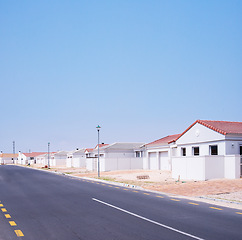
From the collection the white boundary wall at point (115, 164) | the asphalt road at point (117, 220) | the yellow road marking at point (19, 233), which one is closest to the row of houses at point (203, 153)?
the white boundary wall at point (115, 164)

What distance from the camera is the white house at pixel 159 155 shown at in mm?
41688

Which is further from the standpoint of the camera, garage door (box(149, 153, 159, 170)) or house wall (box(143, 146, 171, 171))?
garage door (box(149, 153, 159, 170))

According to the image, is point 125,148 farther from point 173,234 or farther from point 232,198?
point 173,234

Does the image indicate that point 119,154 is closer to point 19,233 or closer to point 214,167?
point 214,167

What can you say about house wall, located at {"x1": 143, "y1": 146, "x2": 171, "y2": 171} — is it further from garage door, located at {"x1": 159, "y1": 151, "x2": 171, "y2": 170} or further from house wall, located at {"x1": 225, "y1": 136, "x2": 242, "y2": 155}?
house wall, located at {"x1": 225, "y1": 136, "x2": 242, "y2": 155}

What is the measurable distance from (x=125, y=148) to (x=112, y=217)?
143 ft

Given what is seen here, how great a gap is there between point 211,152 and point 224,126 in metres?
2.87

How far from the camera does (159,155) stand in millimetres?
44438

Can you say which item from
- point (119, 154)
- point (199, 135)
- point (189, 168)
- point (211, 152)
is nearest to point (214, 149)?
point (211, 152)

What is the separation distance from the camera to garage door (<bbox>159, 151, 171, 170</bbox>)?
41.8 meters

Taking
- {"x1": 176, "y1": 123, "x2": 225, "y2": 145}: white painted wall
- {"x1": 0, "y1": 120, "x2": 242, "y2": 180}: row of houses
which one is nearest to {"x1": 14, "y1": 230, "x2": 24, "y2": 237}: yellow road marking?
{"x1": 0, "y1": 120, "x2": 242, "y2": 180}: row of houses

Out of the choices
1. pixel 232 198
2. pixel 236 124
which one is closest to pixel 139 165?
pixel 236 124

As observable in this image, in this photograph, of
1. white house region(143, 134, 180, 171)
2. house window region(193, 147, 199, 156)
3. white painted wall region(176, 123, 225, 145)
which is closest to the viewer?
white painted wall region(176, 123, 225, 145)

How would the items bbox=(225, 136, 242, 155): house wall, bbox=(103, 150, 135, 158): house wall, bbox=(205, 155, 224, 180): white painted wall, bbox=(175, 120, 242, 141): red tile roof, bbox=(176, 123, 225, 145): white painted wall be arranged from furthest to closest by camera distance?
bbox=(103, 150, 135, 158): house wall, bbox=(176, 123, 225, 145): white painted wall, bbox=(175, 120, 242, 141): red tile roof, bbox=(225, 136, 242, 155): house wall, bbox=(205, 155, 224, 180): white painted wall
